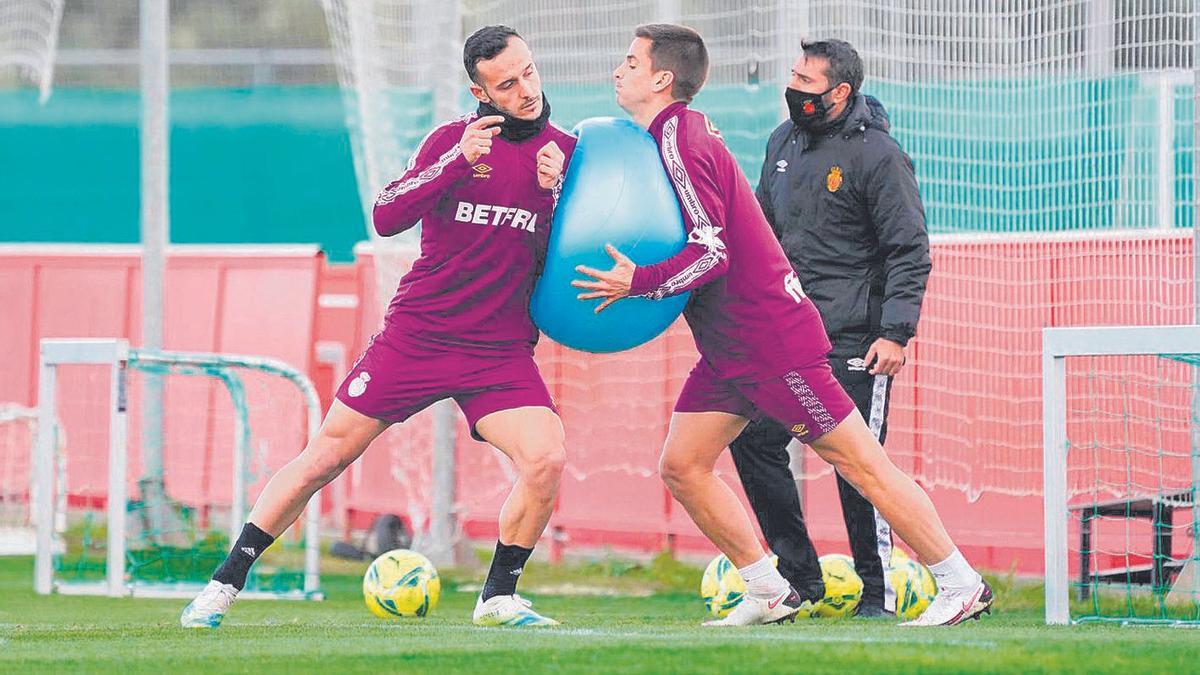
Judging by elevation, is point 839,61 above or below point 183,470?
above

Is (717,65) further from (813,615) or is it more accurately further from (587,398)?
(813,615)

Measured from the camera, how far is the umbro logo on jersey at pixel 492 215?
6.55 meters

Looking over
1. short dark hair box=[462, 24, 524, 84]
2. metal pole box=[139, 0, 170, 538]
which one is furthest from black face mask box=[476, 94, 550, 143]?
metal pole box=[139, 0, 170, 538]

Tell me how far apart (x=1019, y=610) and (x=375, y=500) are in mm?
5995

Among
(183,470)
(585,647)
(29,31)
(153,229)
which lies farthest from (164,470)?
(585,647)

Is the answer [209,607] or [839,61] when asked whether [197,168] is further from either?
[209,607]

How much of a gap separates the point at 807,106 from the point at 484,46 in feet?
5.38

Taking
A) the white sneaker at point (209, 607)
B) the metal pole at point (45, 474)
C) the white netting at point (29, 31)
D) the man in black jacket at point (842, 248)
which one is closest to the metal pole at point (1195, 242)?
the man in black jacket at point (842, 248)

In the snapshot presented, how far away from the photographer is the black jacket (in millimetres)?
7484

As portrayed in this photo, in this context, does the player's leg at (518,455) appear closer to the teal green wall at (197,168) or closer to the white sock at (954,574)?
the white sock at (954,574)

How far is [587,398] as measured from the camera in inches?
469

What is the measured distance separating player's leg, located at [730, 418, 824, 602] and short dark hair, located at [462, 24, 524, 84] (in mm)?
1942

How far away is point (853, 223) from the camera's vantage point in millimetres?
7664

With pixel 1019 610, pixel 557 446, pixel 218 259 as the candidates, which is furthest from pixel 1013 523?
pixel 218 259
